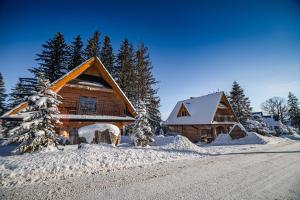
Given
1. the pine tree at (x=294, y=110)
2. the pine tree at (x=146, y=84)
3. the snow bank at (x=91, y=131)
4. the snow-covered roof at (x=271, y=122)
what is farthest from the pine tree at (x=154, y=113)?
the pine tree at (x=294, y=110)

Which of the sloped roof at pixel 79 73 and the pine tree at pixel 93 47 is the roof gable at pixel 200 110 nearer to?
the sloped roof at pixel 79 73

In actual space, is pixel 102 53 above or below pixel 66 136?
above

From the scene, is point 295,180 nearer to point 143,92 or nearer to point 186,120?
point 186,120

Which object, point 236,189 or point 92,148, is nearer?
point 236,189

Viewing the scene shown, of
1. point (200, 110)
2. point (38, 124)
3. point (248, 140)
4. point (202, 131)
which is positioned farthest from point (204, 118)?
point (38, 124)

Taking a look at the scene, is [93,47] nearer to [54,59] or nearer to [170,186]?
[54,59]

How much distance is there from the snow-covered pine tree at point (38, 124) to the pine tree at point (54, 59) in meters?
17.6

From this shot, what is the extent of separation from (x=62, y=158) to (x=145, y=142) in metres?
6.49

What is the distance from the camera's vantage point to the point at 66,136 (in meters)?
12.8

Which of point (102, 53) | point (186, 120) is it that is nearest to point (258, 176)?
point (186, 120)

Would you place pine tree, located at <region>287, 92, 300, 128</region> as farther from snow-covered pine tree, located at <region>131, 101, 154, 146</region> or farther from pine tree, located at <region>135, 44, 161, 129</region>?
snow-covered pine tree, located at <region>131, 101, 154, 146</region>

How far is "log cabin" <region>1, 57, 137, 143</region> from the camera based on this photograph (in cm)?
1328

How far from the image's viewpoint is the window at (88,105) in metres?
14.6

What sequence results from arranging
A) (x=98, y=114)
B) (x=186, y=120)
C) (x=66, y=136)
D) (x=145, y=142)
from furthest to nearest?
(x=186, y=120) → (x=98, y=114) → (x=66, y=136) → (x=145, y=142)
